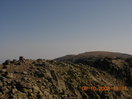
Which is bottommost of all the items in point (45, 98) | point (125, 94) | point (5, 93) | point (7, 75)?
point (125, 94)

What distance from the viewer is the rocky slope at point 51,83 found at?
15.1 metres

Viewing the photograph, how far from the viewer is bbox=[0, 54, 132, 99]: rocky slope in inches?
595

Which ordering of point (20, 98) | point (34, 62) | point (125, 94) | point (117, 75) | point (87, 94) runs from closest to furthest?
point (20, 98) → point (87, 94) → point (34, 62) → point (125, 94) → point (117, 75)

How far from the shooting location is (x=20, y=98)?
13883mm

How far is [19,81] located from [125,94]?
14928 mm

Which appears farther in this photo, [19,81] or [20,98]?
[19,81]

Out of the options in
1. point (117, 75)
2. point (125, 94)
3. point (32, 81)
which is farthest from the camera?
point (117, 75)

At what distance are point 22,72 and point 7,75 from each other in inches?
73.0

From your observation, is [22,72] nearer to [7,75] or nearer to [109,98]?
[7,75]

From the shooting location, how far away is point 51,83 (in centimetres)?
1809

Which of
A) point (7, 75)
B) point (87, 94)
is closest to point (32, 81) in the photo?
point (7, 75)

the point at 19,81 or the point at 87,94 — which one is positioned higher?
the point at 19,81

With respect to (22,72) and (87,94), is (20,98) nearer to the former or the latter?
(22,72)

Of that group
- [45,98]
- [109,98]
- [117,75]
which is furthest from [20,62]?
[117,75]
